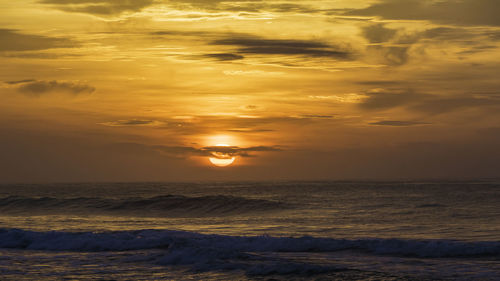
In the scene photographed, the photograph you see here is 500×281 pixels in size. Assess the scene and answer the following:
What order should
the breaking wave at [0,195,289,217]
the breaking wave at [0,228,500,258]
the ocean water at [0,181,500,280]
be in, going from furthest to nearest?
the breaking wave at [0,195,289,217] → the breaking wave at [0,228,500,258] → the ocean water at [0,181,500,280]

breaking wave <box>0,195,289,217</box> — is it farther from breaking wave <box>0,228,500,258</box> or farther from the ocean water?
breaking wave <box>0,228,500,258</box>

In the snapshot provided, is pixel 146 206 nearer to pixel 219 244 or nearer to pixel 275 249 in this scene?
pixel 219 244

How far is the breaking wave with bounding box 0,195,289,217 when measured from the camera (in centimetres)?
4206

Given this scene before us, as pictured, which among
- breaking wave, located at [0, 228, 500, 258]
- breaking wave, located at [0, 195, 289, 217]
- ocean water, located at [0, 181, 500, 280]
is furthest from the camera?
breaking wave, located at [0, 195, 289, 217]

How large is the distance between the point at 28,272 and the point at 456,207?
3141 centimetres

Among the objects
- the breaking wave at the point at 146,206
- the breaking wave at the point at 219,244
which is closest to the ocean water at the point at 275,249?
the breaking wave at the point at 219,244

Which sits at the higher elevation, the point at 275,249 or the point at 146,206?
the point at 275,249

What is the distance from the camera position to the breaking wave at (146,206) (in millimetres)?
42062

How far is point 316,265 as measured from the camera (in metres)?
17.0

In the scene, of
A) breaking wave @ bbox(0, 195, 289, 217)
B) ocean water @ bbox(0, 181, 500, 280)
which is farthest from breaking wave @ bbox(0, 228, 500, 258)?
breaking wave @ bbox(0, 195, 289, 217)

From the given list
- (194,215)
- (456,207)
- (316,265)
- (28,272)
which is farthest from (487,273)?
(194,215)

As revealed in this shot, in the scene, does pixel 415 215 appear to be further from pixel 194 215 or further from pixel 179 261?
pixel 179 261

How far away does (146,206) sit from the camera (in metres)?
47.2

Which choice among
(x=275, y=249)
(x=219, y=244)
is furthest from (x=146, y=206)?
(x=275, y=249)
